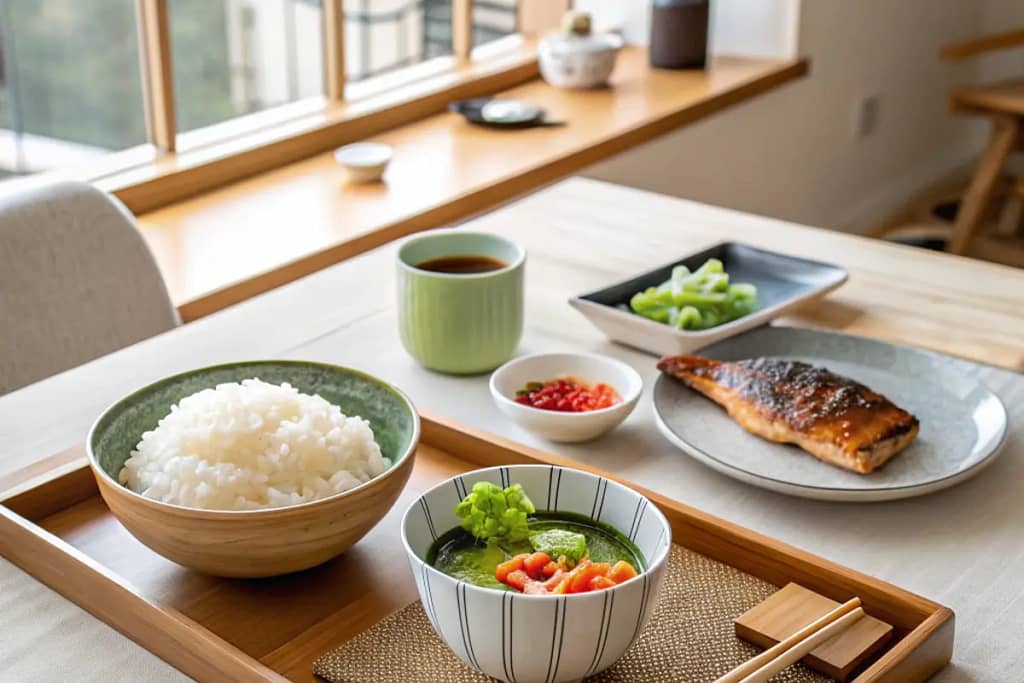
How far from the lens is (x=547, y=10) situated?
3.29m

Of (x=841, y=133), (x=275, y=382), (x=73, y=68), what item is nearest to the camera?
(x=275, y=382)

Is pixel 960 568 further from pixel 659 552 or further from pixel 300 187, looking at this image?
pixel 300 187

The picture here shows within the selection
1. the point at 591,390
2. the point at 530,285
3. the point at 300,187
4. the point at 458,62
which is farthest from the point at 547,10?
the point at 591,390

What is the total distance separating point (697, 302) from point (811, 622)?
0.54 meters

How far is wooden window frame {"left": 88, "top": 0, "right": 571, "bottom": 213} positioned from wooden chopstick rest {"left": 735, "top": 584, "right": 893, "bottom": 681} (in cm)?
160

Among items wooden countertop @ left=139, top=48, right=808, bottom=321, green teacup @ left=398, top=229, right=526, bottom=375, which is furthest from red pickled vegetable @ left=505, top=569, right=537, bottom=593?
wooden countertop @ left=139, top=48, right=808, bottom=321

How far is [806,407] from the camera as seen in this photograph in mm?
1070

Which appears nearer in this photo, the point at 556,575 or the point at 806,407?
the point at 556,575

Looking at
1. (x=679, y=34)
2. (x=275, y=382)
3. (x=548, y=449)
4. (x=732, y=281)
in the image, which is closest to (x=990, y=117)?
(x=679, y=34)

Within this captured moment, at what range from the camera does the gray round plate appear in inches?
39.0

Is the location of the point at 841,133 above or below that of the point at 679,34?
below

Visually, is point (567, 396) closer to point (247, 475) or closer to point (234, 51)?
point (247, 475)

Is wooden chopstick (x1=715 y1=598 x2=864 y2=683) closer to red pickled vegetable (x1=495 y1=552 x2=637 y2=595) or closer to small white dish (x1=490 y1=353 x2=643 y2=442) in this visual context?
red pickled vegetable (x1=495 y1=552 x2=637 y2=595)

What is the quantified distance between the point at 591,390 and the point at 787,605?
364 mm
